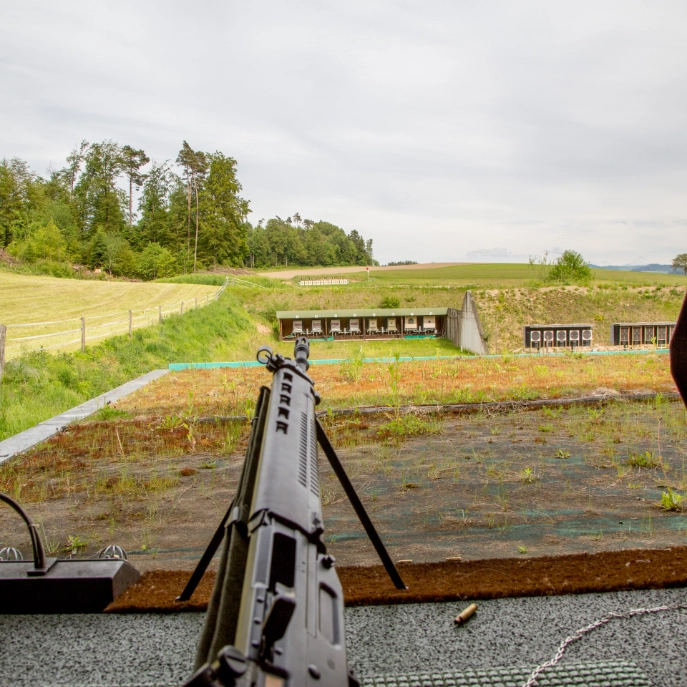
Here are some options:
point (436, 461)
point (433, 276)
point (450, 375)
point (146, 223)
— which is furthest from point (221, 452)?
point (433, 276)

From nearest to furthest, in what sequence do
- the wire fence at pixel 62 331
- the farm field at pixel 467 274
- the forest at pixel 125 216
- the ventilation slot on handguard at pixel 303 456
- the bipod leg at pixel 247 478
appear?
1. the ventilation slot on handguard at pixel 303 456
2. the bipod leg at pixel 247 478
3. the wire fence at pixel 62 331
4. the forest at pixel 125 216
5. the farm field at pixel 467 274

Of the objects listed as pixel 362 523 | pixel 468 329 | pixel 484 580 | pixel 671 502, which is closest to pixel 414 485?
pixel 671 502

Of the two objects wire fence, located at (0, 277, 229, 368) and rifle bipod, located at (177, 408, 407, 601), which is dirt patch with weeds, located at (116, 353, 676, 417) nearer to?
wire fence, located at (0, 277, 229, 368)

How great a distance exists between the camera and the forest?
4284 centimetres

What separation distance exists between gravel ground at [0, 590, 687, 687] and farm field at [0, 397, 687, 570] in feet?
2.01

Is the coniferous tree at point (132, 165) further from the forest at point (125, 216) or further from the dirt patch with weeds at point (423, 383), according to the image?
the dirt patch with weeds at point (423, 383)

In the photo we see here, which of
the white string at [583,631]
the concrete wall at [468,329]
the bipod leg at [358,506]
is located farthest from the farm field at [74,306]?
the concrete wall at [468,329]

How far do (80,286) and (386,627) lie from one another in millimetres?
32242

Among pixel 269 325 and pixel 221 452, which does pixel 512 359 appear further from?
pixel 269 325

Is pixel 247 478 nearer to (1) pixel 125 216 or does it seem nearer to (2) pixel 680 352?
(2) pixel 680 352

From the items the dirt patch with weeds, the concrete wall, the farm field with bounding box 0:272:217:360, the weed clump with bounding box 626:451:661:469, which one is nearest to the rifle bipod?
the weed clump with bounding box 626:451:661:469

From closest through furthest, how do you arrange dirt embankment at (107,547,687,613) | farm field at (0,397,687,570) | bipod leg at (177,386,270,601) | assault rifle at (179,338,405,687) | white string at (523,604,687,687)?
1. assault rifle at (179,338,405,687)
2. bipod leg at (177,386,270,601)
3. white string at (523,604,687,687)
4. dirt embankment at (107,547,687,613)
5. farm field at (0,397,687,570)

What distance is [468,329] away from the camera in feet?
93.2

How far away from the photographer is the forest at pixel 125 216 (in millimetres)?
42844
